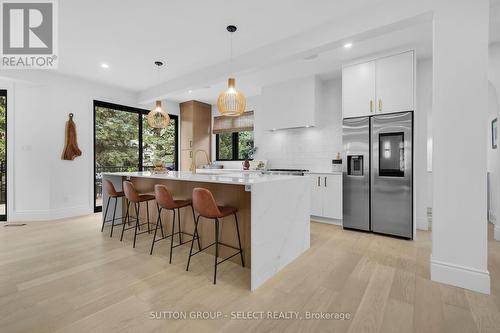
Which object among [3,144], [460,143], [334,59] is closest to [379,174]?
[460,143]

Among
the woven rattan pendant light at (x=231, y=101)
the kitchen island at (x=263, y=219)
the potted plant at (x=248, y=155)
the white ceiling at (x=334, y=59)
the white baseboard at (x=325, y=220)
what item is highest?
the white ceiling at (x=334, y=59)

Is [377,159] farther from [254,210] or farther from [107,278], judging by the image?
[107,278]

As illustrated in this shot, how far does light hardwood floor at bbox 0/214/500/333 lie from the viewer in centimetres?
163

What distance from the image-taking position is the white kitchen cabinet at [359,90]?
3.64 m

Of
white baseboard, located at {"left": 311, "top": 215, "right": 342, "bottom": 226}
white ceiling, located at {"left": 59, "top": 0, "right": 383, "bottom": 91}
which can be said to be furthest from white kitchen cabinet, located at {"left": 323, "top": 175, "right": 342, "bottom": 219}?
white ceiling, located at {"left": 59, "top": 0, "right": 383, "bottom": 91}

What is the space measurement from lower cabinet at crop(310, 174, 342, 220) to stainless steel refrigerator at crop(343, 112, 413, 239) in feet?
0.58

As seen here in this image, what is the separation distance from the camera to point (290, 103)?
4789mm

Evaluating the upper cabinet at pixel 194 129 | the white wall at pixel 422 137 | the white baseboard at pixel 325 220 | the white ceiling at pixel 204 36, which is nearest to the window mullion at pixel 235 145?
the upper cabinet at pixel 194 129

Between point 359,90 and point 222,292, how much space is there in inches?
135

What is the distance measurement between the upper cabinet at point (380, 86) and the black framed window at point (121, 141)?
3.72m

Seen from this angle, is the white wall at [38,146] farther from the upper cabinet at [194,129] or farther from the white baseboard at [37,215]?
the upper cabinet at [194,129]

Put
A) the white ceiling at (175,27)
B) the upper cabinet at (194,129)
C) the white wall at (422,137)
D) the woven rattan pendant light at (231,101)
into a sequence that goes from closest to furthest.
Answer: the white ceiling at (175,27), the woven rattan pendant light at (231,101), the white wall at (422,137), the upper cabinet at (194,129)

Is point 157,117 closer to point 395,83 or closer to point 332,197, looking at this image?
point 332,197

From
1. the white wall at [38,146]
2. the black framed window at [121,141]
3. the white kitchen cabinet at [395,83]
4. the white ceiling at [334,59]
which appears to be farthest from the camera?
the black framed window at [121,141]
